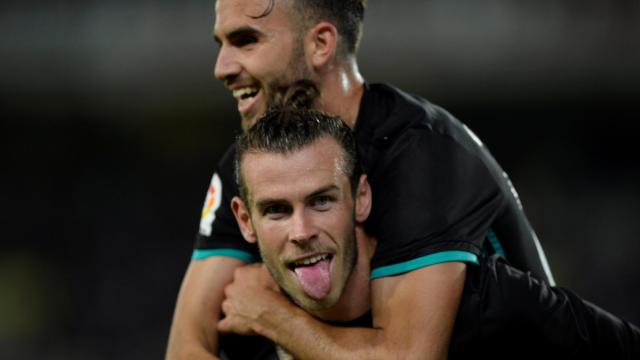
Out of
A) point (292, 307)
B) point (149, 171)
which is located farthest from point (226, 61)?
point (149, 171)

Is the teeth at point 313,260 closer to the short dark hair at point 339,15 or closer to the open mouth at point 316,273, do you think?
the open mouth at point 316,273

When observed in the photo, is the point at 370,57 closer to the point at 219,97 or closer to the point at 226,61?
the point at 219,97

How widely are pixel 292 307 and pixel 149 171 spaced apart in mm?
6867

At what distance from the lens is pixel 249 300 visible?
3586 millimetres

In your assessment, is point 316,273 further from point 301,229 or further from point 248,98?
point 248,98

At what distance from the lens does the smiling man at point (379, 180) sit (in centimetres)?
326

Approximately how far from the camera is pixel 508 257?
3662 millimetres

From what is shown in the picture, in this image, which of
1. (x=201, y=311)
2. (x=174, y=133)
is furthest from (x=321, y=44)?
(x=174, y=133)

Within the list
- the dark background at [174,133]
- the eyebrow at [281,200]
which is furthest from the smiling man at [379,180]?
the dark background at [174,133]

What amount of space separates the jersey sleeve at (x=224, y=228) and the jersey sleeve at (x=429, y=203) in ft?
1.96

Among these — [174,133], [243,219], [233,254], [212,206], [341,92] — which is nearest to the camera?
[243,219]

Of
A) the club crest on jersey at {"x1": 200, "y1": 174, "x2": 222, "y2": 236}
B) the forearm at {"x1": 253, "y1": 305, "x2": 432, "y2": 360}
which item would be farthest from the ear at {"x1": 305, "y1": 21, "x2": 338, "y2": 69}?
the forearm at {"x1": 253, "y1": 305, "x2": 432, "y2": 360}

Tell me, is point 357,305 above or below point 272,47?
below

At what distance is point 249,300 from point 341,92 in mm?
780
